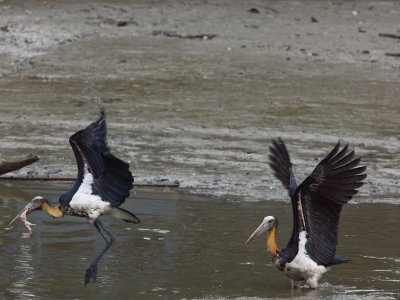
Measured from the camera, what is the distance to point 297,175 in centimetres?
1070

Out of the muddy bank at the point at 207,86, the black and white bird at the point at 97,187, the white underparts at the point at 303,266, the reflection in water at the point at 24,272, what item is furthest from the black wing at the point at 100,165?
the muddy bank at the point at 207,86

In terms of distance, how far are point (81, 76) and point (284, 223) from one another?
5861 millimetres

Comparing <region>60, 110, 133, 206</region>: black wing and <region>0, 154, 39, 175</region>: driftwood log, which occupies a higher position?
<region>60, 110, 133, 206</region>: black wing

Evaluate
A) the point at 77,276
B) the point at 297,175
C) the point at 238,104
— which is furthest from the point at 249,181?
the point at 77,276

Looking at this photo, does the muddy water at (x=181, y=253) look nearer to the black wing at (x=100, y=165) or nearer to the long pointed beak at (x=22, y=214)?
the long pointed beak at (x=22, y=214)

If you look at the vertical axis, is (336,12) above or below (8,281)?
above

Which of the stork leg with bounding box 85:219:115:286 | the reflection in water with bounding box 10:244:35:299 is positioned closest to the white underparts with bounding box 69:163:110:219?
the stork leg with bounding box 85:219:115:286

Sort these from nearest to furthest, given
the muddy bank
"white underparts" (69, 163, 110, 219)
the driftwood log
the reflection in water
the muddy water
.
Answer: the reflection in water, the muddy water, "white underparts" (69, 163, 110, 219), the driftwood log, the muddy bank

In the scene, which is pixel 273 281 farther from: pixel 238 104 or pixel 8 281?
pixel 238 104

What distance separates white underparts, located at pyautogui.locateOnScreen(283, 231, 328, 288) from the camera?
702cm

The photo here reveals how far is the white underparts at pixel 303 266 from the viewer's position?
276 inches

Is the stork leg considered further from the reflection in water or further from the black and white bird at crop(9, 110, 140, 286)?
the reflection in water

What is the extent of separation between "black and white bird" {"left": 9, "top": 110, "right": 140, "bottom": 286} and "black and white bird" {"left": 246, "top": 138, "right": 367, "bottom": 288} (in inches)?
46.2

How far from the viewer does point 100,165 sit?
296 inches
